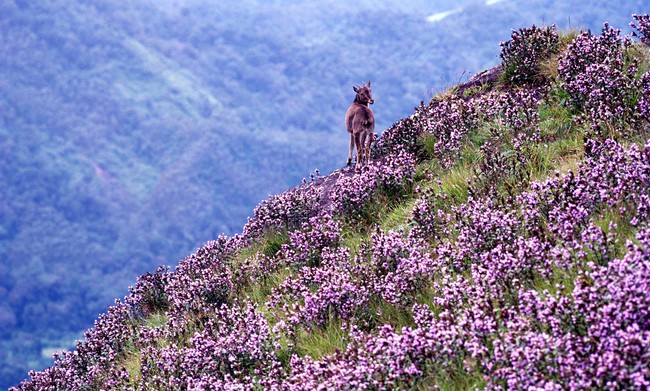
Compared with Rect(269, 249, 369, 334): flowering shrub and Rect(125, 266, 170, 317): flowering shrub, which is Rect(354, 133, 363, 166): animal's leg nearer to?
Rect(125, 266, 170, 317): flowering shrub

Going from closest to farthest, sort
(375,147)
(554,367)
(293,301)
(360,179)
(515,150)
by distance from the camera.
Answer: (554,367)
(293,301)
(515,150)
(360,179)
(375,147)

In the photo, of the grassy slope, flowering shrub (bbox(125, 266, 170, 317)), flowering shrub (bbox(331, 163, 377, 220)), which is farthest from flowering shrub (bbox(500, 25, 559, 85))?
→ flowering shrub (bbox(125, 266, 170, 317))

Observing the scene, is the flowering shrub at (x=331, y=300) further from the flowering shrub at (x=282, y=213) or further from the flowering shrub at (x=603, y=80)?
the flowering shrub at (x=603, y=80)

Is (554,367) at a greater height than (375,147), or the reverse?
(375,147)

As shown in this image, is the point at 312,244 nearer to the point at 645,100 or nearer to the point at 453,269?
the point at 453,269

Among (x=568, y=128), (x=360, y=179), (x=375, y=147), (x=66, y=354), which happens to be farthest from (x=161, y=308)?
(x=568, y=128)

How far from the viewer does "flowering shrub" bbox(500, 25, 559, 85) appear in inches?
420

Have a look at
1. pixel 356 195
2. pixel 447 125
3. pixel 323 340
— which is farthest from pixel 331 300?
pixel 447 125

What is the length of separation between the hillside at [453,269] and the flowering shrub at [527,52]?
0.03 metres

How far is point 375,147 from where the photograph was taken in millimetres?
11109

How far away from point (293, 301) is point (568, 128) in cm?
406

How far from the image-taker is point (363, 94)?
11.0m

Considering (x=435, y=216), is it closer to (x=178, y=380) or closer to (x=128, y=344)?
(x=178, y=380)

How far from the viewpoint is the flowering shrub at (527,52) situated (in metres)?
10.7
